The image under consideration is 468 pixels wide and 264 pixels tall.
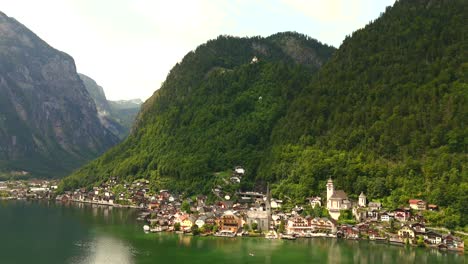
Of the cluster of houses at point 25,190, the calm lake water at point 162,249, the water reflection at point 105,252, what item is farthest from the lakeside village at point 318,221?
the cluster of houses at point 25,190

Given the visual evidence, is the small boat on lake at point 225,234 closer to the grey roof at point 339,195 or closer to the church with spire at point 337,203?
the church with spire at point 337,203

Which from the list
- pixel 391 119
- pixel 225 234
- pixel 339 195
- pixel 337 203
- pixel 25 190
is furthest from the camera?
pixel 25 190

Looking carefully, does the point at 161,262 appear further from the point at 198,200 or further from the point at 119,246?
the point at 198,200

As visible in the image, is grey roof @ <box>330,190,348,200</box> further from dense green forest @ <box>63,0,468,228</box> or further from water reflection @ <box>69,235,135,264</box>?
water reflection @ <box>69,235,135,264</box>

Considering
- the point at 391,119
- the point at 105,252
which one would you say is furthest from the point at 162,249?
the point at 391,119

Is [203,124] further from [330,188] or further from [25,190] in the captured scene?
[330,188]

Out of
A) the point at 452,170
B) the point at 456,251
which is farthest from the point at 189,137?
the point at 456,251

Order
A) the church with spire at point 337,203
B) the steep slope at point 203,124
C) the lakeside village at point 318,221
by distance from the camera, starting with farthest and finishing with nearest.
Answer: the steep slope at point 203,124 < the church with spire at point 337,203 < the lakeside village at point 318,221
